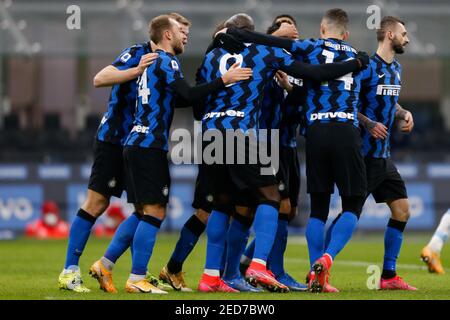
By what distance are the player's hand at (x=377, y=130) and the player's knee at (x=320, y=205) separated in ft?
2.27

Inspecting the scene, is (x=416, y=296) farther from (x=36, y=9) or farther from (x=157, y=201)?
(x=36, y=9)

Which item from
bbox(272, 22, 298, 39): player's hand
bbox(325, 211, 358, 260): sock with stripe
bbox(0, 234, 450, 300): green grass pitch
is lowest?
bbox(0, 234, 450, 300): green grass pitch

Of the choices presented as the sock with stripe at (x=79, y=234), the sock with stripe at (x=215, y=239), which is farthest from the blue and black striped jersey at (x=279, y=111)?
the sock with stripe at (x=79, y=234)

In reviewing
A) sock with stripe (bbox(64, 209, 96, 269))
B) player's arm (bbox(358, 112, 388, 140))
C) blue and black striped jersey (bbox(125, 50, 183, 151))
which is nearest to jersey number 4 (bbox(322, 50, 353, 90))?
player's arm (bbox(358, 112, 388, 140))

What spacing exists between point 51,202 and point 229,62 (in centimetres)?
1165

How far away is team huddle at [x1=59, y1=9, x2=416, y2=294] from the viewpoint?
8.70 metres

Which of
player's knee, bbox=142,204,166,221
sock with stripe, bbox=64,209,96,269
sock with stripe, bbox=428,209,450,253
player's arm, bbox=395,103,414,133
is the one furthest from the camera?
sock with stripe, bbox=428,209,450,253

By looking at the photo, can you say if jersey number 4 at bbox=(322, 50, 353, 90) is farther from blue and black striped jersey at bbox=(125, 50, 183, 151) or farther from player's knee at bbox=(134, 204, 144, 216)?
player's knee at bbox=(134, 204, 144, 216)

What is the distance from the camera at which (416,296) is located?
27.6 feet

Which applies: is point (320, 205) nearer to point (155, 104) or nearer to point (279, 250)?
point (279, 250)

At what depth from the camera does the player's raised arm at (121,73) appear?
8.78m

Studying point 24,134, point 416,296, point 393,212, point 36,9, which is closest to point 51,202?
point 24,134

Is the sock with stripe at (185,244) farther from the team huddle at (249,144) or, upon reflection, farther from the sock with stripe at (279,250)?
the sock with stripe at (279,250)

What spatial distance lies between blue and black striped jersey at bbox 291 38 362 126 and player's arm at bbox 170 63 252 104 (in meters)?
0.65
